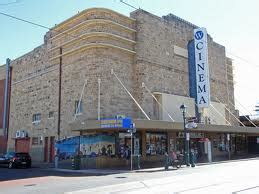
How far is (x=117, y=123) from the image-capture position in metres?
25.6

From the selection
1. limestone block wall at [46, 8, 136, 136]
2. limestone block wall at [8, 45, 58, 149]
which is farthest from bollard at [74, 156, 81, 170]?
limestone block wall at [8, 45, 58, 149]

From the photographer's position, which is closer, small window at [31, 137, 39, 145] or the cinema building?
the cinema building

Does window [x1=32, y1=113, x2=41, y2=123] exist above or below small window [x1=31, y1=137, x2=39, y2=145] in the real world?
above

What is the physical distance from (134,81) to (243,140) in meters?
22.6

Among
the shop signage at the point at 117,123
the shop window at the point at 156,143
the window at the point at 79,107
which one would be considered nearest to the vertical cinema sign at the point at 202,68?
the shop window at the point at 156,143

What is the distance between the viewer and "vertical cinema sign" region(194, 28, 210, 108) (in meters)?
38.2

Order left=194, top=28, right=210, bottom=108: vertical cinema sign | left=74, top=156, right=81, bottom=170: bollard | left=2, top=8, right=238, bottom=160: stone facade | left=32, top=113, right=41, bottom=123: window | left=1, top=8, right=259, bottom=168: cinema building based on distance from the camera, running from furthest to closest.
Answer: left=32, top=113, right=41, bottom=123: window → left=194, top=28, right=210, bottom=108: vertical cinema sign → left=2, top=8, right=238, bottom=160: stone facade → left=1, top=8, right=259, bottom=168: cinema building → left=74, top=156, right=81, bottom=170: bollard

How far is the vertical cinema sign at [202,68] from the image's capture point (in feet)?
125

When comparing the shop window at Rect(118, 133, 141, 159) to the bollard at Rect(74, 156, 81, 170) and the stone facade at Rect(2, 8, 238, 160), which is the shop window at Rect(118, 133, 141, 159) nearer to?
the stone facade at Rect(2, 8, 238, 160)

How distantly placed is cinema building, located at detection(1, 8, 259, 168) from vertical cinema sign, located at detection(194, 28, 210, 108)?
0.11 m

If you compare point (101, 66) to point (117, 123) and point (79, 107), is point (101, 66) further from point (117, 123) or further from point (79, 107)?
point (117, 123)

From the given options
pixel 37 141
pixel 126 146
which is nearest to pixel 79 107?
pixel 126 146

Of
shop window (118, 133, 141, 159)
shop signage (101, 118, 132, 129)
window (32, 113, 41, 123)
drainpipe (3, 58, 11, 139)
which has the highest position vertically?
drainpipe (3, 58, 11, 139)

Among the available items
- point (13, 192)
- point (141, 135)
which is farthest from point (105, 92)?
point (13, 192)
